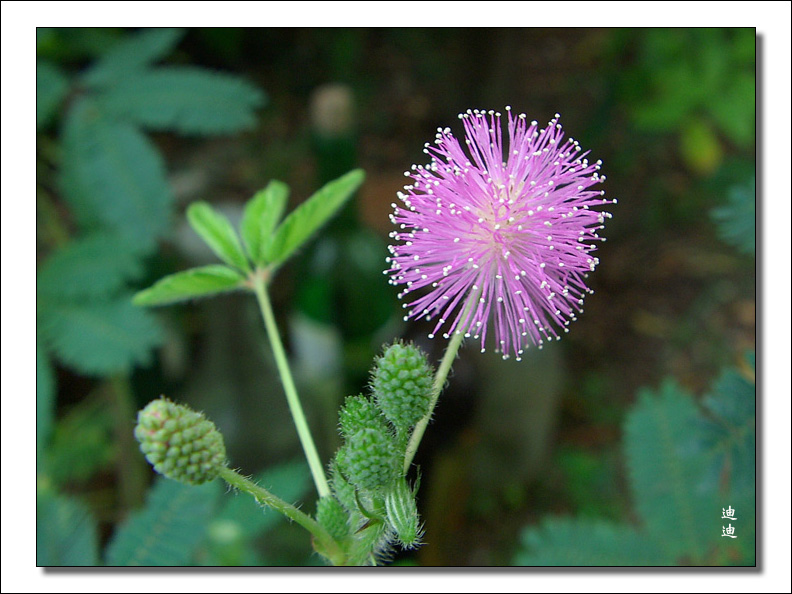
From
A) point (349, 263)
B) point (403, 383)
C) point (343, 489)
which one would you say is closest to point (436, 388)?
point (403, 383)

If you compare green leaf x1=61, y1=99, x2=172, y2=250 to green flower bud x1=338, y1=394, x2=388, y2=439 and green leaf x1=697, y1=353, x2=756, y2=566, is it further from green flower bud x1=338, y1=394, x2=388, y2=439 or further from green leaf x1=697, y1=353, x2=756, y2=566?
green leaf x1=697, y1=353, x2=756, y2=566

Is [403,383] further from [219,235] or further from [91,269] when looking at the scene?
[91,269]

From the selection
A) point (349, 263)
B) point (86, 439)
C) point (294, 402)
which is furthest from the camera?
point (349, 263)

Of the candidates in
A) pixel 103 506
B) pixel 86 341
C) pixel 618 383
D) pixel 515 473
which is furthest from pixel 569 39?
pixel 103 506

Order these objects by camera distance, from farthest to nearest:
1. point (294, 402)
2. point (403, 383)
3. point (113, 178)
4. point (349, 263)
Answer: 1. point (349, 263)
2. point (113, 178)
3. point (294, 402)
4. point (403, 383)

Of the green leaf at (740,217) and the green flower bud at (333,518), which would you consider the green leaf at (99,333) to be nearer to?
the green flower bud at (333,518)

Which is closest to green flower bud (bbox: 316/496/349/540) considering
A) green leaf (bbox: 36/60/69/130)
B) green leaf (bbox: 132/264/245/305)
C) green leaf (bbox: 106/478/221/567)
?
green leaf (bbox: 132/264/245/305)

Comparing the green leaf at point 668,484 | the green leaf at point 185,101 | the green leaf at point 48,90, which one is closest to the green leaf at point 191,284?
the green leaf at point 185,101

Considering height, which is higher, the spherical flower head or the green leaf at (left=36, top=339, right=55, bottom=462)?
the spherical flower head
